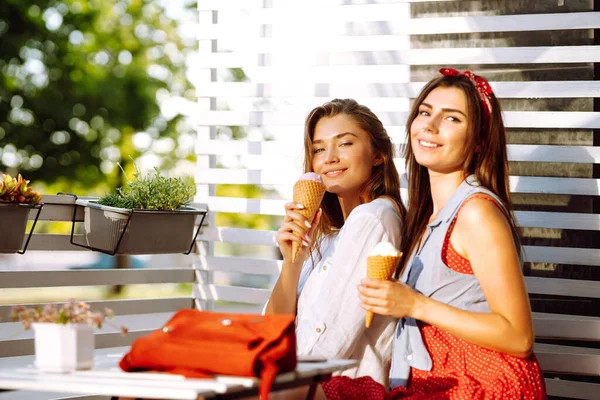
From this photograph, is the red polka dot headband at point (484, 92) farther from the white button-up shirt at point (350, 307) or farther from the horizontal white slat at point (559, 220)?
the horizontal white slat at point (559, 220)

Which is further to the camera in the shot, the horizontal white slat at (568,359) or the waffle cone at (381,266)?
the horizontal white slat at (568,359)

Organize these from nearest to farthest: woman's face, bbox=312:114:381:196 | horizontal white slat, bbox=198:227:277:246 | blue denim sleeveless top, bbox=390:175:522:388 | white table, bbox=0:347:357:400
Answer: white table, bbox=0:347:357:400, blue denim sleeveless top, bbox=390:175:522:388, woman's face, bbox=312:114:381:196, horizontal white slat, bbox=198:227:277:246

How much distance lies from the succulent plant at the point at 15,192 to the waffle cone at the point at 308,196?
945 mm

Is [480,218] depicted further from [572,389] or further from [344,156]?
[572,389]

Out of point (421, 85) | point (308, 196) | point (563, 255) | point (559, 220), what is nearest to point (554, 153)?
point (559, 220)

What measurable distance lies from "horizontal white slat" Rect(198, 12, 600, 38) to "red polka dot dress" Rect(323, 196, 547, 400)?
1.31 meters

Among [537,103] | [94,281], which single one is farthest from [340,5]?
[94,281]

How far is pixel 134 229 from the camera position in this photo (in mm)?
3670

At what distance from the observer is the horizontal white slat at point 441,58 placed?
369cm

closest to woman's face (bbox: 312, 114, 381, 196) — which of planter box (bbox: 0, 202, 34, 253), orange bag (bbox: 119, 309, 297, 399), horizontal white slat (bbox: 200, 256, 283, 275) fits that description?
horizontal white slat (bbox: 200, 256, 283, 275)

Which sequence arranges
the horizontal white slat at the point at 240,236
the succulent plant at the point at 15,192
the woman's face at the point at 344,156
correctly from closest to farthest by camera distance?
the succulent plant at the point at 15,192
the woman's face at the point at 344,156
the horizontal white slat at the point at 240,236

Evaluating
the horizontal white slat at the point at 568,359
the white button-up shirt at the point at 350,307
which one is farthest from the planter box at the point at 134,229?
the horizontal white slat at the point at 568,359

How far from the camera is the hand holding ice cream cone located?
2.57 meters

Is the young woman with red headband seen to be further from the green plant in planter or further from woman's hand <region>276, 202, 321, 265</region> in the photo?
the green plant in planter
